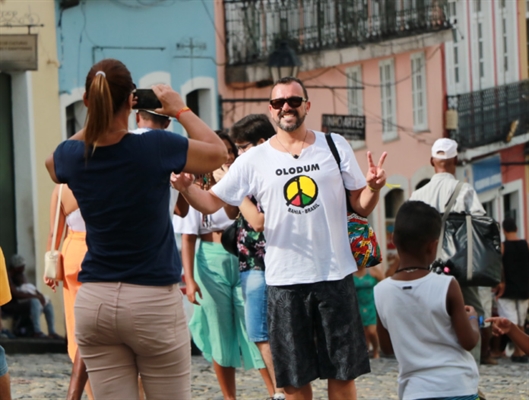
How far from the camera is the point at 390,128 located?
1168 inches

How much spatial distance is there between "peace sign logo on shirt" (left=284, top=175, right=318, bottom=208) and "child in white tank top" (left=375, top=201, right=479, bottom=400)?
1.23 m

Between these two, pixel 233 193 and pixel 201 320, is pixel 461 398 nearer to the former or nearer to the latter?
pixel 233 193

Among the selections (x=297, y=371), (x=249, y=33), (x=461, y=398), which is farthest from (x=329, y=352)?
(x=249, y=33)

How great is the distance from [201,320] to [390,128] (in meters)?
20.9

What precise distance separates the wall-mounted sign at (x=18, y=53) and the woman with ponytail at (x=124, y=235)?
12.8 meters

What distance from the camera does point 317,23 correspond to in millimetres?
25500

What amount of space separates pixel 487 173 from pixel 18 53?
1809 centimetres

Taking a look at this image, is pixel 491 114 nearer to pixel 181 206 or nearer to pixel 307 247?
pixel 181 206

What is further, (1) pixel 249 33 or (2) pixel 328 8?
(2) pixel 328 8

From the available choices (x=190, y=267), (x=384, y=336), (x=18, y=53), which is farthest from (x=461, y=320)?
(x=18, y=53)

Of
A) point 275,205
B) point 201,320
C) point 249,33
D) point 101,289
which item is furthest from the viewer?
point 249,33

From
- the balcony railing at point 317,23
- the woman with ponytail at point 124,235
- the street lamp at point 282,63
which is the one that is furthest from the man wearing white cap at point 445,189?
the balcony railing at point 317,23

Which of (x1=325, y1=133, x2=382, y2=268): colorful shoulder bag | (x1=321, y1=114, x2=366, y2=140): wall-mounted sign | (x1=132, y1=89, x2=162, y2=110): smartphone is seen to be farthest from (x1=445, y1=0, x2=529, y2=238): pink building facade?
(x1=132, y1=89, x2=162, y2=110): smartphone

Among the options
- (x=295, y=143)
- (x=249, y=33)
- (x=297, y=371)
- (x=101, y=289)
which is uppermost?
(x=249, y=33)
